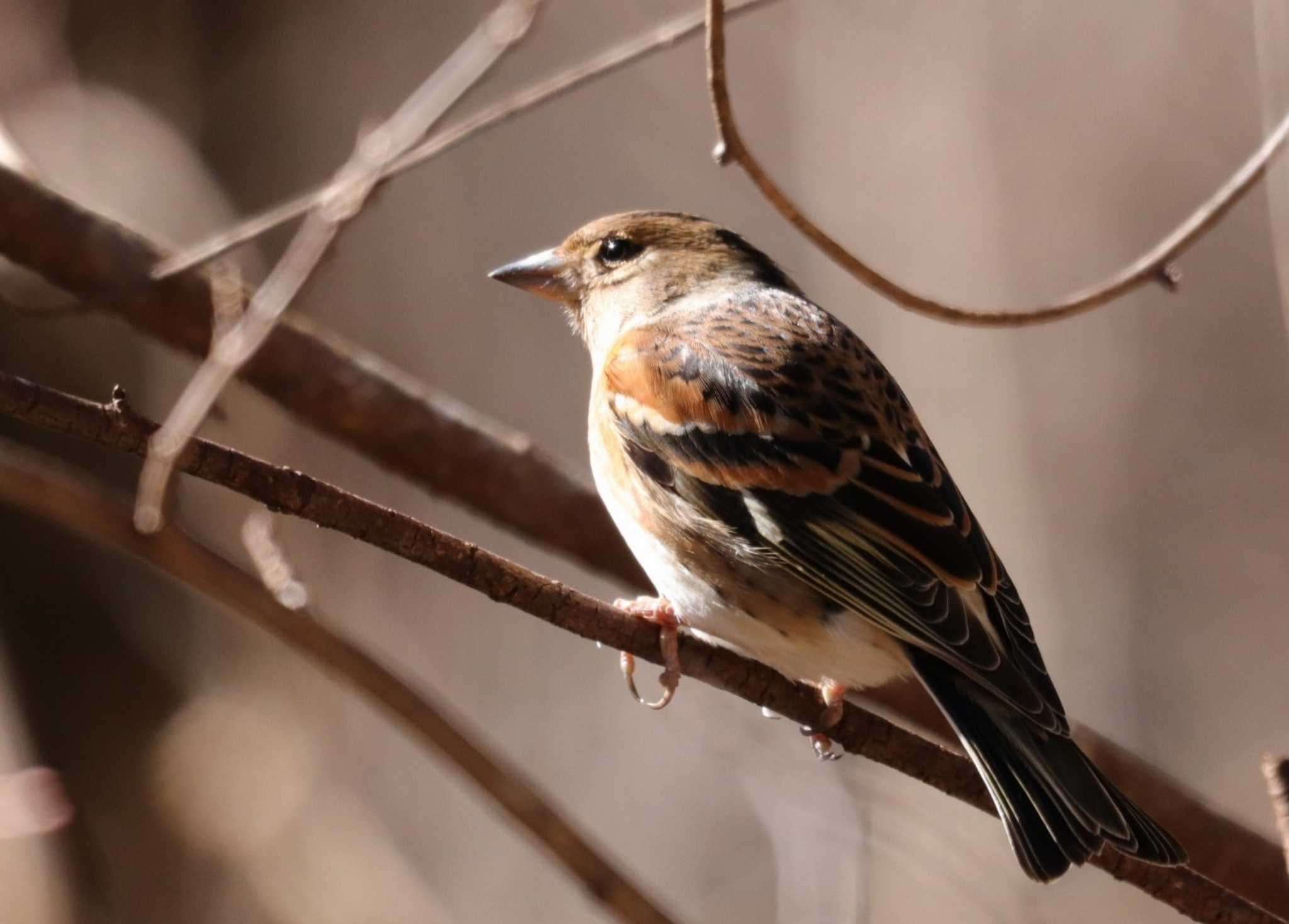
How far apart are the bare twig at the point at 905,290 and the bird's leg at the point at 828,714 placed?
29.0 inches

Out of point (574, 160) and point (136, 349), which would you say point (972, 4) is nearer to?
point (574, 160)

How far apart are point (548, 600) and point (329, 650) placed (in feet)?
1.12

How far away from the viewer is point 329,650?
2.36 m

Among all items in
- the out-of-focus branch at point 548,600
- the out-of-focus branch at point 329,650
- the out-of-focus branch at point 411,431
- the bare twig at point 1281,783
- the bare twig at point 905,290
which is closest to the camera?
the out-of-focus branch at point 548,600

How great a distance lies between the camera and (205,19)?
6035 mm

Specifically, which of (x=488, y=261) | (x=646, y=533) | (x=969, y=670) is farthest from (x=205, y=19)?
(x=969, y=670)

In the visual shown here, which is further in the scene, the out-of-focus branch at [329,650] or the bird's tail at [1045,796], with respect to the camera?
the bird's tail at [1045,796]

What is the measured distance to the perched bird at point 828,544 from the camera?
2705 mm

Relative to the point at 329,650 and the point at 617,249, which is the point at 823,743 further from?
the point at 617,249

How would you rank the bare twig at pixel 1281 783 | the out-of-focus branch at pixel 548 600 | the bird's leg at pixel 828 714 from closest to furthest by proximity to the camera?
the out-of-focus branch at pixel 548 600
the bare twig at pixel 1281 783
the bird's leg at pixel 828 714

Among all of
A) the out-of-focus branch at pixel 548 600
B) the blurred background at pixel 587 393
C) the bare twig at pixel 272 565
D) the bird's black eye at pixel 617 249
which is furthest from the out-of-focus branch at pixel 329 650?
the blurred background at pixel 587 393

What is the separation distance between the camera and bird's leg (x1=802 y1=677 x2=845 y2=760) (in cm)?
279

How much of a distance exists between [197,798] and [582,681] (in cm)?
167

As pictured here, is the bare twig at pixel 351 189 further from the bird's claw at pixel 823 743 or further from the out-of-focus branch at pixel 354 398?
the bird's claw at pixel 823 743
